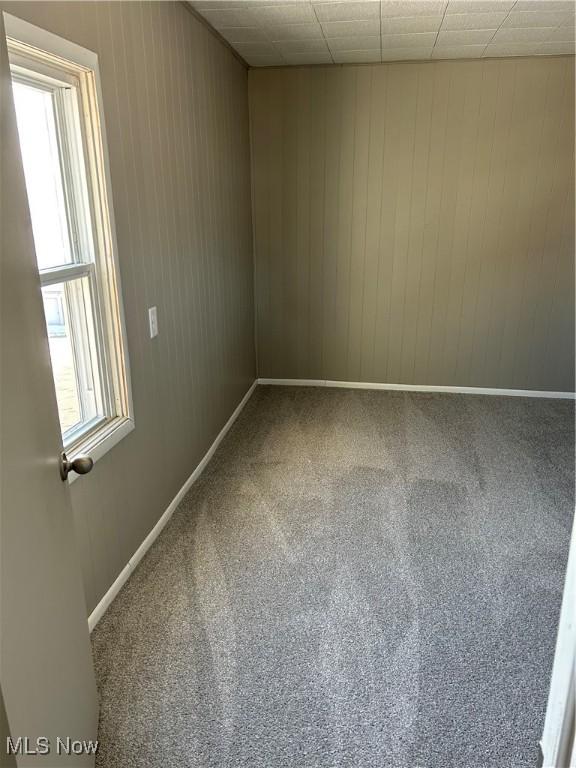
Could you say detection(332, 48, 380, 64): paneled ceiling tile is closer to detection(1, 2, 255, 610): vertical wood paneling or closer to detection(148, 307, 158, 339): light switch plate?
detection(1, 2, 255, 610): vertical wood paneling

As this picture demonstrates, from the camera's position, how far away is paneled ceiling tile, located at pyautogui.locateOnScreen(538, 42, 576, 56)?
3.46m

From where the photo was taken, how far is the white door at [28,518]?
3.46 ft

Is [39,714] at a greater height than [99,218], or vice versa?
[99,218]

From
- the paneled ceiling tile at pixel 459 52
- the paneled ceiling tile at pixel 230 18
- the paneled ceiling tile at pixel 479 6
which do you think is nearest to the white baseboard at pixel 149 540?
the paneled ceiling tile at pixel 230 18

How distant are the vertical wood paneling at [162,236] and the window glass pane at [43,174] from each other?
0.22 meters

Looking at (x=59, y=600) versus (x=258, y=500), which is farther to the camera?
(x=258, y=500)

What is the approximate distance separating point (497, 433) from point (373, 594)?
195 centimetres

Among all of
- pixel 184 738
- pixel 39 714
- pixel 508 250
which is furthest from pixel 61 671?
pixel 508 250

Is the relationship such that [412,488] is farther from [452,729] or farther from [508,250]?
[508,250]

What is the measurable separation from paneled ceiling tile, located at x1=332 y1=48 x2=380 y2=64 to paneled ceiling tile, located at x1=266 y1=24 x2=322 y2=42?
0.41 m

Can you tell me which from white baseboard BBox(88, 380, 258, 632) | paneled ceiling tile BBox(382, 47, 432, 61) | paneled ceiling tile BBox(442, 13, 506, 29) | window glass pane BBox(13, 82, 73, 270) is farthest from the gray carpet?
paneled ceiling tile BBox(382, 47, 432, 61)

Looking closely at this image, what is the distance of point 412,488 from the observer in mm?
3053

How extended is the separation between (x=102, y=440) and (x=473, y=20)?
2.96 metres

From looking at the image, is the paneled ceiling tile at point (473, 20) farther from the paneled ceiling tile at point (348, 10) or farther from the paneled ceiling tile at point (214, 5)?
the paneled ceiling tile at point (214, 5)
